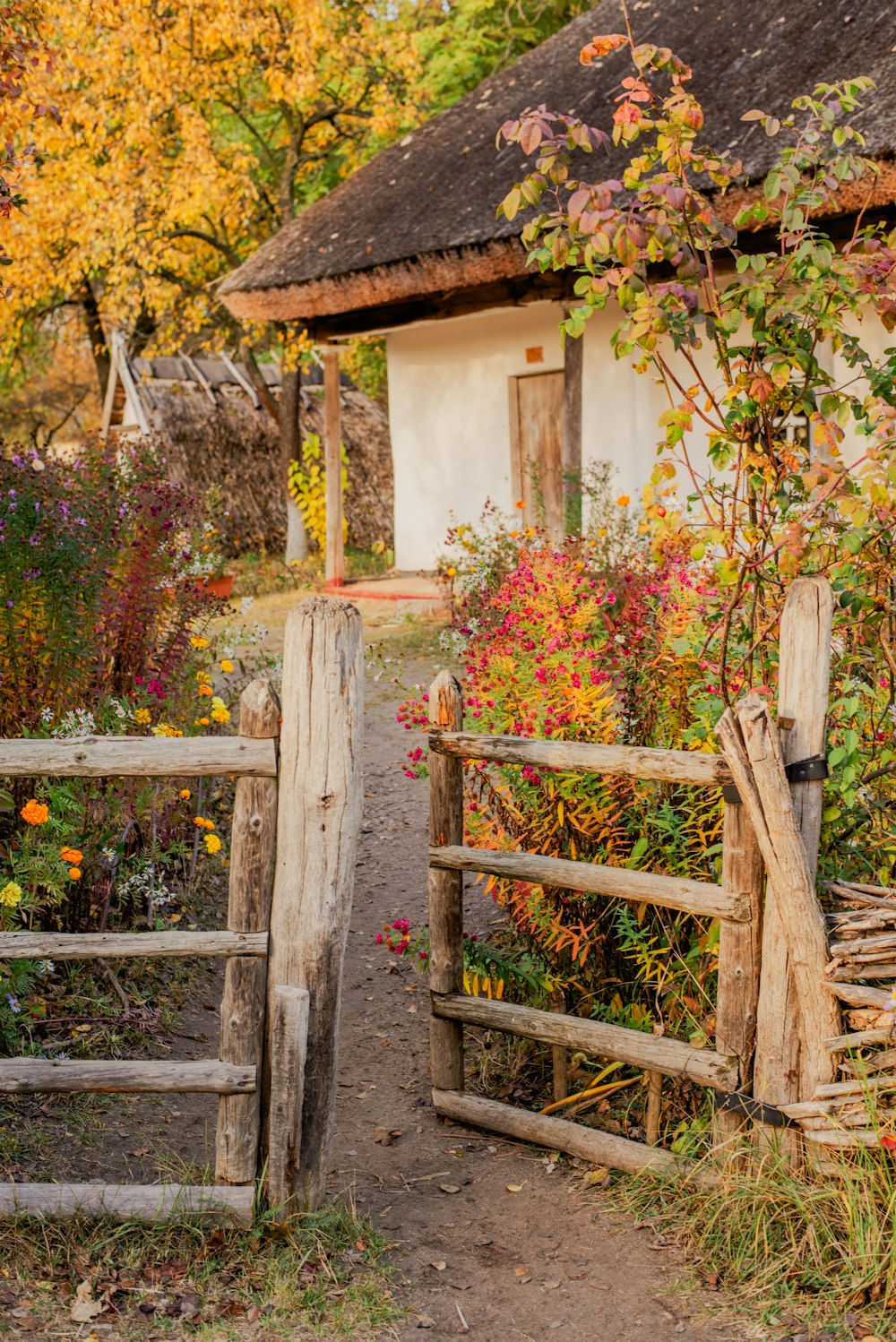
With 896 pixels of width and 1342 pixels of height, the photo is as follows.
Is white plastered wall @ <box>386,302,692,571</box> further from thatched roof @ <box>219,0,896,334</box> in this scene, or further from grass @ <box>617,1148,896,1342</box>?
grass @ <box>617,1148,896,1342</box>

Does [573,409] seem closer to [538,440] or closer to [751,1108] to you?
[538,440]

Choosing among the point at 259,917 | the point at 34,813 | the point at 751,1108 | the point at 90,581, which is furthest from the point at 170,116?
the point at 751,1108

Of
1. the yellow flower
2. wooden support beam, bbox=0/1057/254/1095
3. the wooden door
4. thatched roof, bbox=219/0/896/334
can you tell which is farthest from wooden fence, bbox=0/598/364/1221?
the wooden door


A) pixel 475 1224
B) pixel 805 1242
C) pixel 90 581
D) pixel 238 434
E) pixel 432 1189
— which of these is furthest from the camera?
pixel 238 434

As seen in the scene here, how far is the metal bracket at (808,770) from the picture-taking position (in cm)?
279

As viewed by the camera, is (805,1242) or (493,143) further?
(493,143)

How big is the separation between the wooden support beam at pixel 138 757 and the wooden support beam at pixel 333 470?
8.59 meters

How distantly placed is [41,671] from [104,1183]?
1.83m

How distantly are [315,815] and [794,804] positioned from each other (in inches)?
41.8

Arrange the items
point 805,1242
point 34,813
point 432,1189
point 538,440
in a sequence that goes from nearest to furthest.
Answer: point 805,1242 < point 432,1189 < point 34,813 < point 538,440

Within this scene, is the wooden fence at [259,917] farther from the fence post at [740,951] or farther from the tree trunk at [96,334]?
the tree trunk at [96,334]

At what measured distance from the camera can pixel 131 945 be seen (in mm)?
2803

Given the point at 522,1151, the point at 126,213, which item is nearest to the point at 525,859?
the point at 522,1151

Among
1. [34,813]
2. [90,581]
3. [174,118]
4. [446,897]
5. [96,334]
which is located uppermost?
[174,118]
